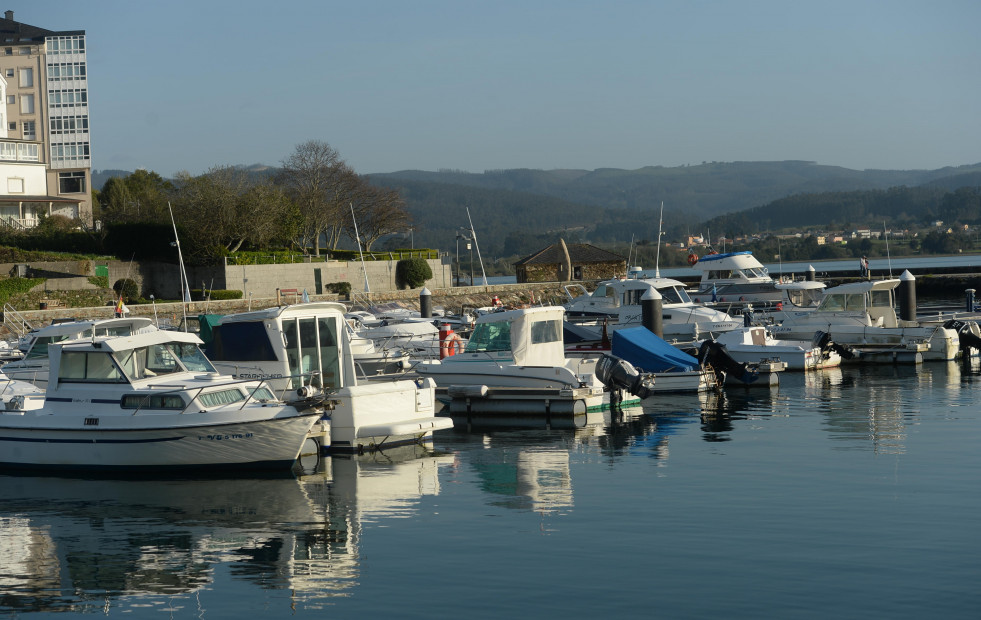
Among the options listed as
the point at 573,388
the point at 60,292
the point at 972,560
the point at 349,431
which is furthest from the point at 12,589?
the point at 60,292

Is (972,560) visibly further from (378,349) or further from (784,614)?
(378,349)

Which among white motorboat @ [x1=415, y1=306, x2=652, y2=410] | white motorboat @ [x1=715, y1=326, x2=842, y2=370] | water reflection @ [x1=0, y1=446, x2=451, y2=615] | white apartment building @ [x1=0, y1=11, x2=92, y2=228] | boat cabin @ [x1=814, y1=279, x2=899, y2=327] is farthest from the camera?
white apartment building @ [x1=0, y1=11, x2=92, y2=228]

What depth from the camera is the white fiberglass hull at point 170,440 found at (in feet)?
56.3

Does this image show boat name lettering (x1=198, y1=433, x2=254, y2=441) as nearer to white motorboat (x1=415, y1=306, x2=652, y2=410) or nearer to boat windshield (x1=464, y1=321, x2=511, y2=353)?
white motorboat (x1=415, y1=306, x2=652, y2=410)

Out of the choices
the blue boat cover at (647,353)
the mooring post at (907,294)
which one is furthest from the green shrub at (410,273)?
the blue boat cover at (647,353)

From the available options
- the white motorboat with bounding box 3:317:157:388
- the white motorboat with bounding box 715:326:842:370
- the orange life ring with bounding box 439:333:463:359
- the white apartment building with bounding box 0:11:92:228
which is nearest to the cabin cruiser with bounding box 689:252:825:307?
the white motorboat with bounding box 715:326:842:370

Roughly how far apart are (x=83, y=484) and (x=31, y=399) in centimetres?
295

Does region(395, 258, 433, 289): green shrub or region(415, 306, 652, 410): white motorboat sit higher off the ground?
region(395, 258, 433, 289): green shrub

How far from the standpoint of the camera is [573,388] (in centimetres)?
2311

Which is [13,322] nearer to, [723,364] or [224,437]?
[723,364]

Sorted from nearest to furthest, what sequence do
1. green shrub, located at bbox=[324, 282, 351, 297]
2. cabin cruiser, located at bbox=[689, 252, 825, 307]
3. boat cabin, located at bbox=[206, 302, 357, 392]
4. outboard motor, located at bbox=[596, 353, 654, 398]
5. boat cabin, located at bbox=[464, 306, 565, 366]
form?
boat cabin, located at bbox=[206, 302, 357, 392] → outboard motor, located at bbox=[596, 353, 654, 398] → boat cabin, located at bbox=[464, 306, 565, 366] → cabin cruiser, located at bbox=[689, 252, 825, 307] → green shrub, located at bbox=[324, 282, 351, 297]

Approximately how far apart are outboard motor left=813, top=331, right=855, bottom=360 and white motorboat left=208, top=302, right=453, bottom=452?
16473 mm

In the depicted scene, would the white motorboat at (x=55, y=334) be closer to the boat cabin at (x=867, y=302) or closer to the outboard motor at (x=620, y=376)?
the outboard motor at (x=620, y=376)

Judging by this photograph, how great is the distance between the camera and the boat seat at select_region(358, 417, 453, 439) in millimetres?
19391
